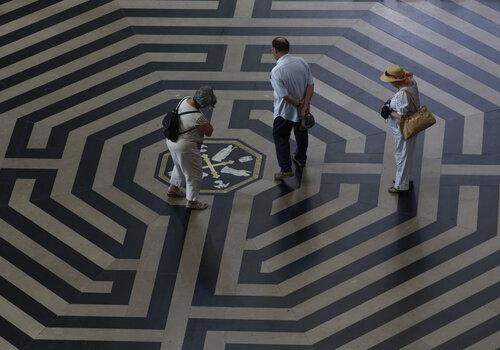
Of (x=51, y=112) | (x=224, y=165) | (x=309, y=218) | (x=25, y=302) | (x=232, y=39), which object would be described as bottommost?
(x=25, y=302)

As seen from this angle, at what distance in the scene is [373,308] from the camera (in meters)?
11.8

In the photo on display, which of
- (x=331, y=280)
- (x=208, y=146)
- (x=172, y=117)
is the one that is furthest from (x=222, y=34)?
(x=331, y=280)

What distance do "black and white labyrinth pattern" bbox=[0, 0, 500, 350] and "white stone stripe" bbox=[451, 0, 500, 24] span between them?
0.03 meters

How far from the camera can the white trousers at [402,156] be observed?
12641mm

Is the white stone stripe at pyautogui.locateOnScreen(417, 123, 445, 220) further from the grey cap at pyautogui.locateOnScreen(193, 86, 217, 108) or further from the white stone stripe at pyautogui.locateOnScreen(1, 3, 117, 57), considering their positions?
the white stone stripe at pyautogui.locateOnScreen(1, 3, 117, 57)

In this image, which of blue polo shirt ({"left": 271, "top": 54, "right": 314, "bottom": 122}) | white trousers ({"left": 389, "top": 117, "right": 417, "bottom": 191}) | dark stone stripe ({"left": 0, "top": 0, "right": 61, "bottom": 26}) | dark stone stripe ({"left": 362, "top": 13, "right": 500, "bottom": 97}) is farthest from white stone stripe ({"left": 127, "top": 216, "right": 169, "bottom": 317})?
dark stone stripe ({"left": 0, "top": 0, "right": 61, "bottom": 26})

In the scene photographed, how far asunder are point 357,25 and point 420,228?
12.6ft

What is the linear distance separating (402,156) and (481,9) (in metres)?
3.75

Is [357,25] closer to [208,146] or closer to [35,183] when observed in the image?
[208,146]

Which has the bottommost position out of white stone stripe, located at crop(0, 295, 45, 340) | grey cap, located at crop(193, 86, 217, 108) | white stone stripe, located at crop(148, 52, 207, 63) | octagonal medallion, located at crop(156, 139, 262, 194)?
white stone stripe, located at crop(0, 295, 45, 340)

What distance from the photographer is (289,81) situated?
12.7 meters

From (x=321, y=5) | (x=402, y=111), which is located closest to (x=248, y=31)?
(x=321, y=5)

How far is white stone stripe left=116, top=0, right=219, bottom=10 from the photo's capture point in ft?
52.4

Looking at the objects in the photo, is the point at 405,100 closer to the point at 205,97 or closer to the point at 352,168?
Result: the point at 352,168
